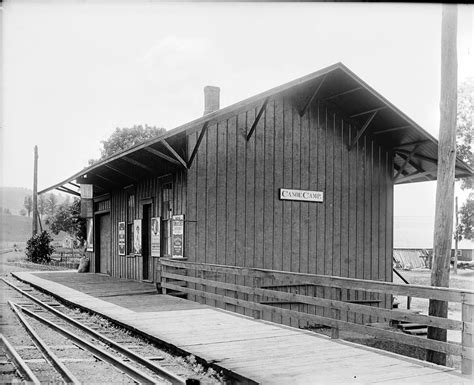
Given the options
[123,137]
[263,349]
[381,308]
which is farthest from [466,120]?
[123,137]

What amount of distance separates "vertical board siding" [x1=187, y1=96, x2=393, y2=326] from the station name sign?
5.0 inches

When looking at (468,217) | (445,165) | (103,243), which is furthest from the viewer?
(468,217)

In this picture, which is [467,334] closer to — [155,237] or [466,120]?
[155,237]

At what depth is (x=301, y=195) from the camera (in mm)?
13742

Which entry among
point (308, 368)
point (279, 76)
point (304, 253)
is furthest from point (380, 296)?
point (308, 368)

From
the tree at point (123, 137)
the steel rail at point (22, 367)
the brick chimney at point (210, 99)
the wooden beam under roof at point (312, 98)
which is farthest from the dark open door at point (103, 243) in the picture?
the tree at point (123, 137)

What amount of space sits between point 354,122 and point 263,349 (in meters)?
9.19

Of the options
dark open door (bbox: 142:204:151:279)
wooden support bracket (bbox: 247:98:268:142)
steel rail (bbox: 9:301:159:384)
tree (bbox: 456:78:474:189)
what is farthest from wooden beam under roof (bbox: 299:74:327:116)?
tree (bbox: 456:78:474:189)

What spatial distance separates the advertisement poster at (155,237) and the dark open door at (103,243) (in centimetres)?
465

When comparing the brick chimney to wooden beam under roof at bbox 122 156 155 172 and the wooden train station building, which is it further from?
wooden beam under roof at bbox 122 156 155 172

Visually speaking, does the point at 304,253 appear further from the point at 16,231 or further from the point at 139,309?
the point at 16,231

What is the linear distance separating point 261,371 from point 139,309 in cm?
466

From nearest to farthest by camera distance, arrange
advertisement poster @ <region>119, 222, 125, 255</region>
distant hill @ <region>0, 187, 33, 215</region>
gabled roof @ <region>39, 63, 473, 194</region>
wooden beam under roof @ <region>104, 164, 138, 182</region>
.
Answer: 1. gabled roof @ <region>39, 63, 473, 194</region>
2. wooden beam under roof @ <region>104, 164, 138, 182</region>
3. advertisement poster @ <region>119, 222, 125, 255</region>
4. distant hill @ <region>0, 187, 33, 215</region>

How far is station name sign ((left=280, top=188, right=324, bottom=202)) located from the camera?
13.5 m
